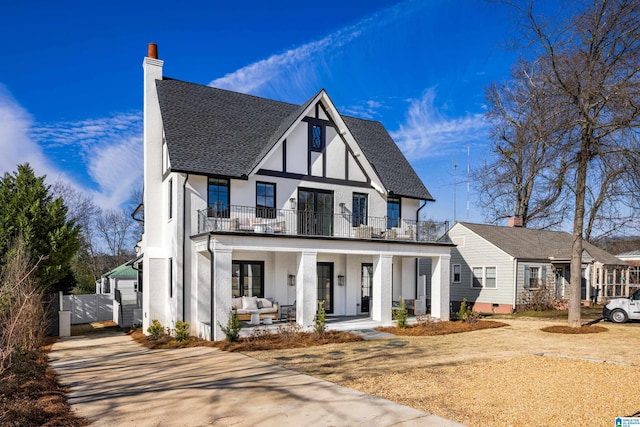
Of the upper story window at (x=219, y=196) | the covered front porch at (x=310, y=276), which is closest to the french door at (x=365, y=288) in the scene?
the covered front porch at (x=310, y=276)

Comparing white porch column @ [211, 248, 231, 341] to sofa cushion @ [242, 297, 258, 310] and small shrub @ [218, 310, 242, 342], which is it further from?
sofa cushion @ [242, 297, 258, 310]

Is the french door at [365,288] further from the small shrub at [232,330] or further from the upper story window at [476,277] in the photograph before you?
the upper story window at [476,277]

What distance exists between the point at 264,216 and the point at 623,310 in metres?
16.2

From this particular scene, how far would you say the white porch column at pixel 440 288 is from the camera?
20.0 metres

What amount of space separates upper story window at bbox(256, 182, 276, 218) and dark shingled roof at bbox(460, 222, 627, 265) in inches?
596

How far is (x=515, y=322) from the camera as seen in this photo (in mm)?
21219

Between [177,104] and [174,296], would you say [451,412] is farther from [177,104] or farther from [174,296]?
[177,104]

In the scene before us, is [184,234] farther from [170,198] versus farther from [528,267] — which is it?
[528,267]

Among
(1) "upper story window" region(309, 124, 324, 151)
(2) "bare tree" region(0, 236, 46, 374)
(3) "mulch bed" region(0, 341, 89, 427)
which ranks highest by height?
(1) "upper story window" region(309, 124, 324, 151)

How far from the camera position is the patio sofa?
16922 mm

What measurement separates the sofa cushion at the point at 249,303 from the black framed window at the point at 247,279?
0.67 m

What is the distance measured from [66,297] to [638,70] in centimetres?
2566

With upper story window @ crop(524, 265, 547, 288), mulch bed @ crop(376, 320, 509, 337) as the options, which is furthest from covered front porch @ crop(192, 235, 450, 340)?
upper story window @ crop(524, 265, 547, 288)

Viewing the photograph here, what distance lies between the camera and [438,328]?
1783 cm
